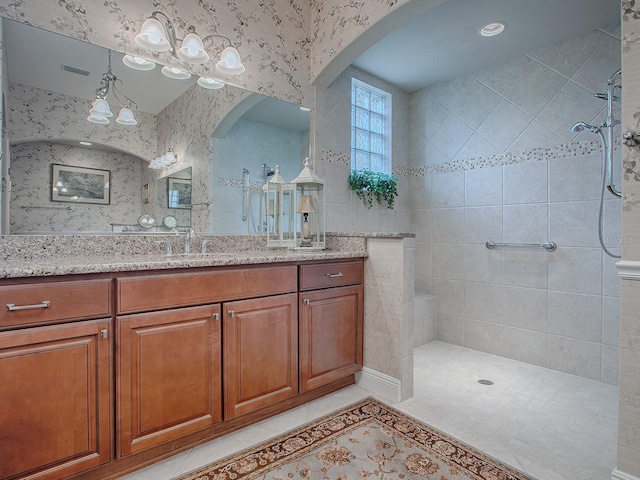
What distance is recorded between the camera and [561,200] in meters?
2.60

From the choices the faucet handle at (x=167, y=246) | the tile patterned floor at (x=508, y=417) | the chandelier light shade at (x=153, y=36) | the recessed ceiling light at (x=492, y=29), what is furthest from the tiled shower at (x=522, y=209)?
the chandelier light shade at (x=153, y=36)

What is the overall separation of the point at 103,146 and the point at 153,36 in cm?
66

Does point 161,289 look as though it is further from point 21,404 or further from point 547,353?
point 547,353

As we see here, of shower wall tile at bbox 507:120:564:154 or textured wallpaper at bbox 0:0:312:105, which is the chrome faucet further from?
shower wall tile at bbox 507:120:564:154

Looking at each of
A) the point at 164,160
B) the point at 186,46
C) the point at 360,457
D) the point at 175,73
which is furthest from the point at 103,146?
the point at 360,457

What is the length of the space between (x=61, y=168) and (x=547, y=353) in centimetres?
341

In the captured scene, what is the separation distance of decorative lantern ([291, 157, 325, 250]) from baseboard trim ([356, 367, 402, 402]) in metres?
0.88

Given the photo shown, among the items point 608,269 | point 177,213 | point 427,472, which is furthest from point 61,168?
point 608,269

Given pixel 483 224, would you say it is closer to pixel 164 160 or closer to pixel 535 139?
pixel 535 139

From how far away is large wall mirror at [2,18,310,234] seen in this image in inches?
64.1

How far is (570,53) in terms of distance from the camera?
2.56m

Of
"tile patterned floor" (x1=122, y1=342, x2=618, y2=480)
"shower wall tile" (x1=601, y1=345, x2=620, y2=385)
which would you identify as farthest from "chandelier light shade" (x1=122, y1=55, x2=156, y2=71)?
"shower wall tile" (x1=601, y1=345, x2=620, y2=385)

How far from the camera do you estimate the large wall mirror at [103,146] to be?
1627 mm

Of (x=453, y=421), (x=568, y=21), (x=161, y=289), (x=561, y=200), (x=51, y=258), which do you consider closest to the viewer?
(x=161, y=289)
